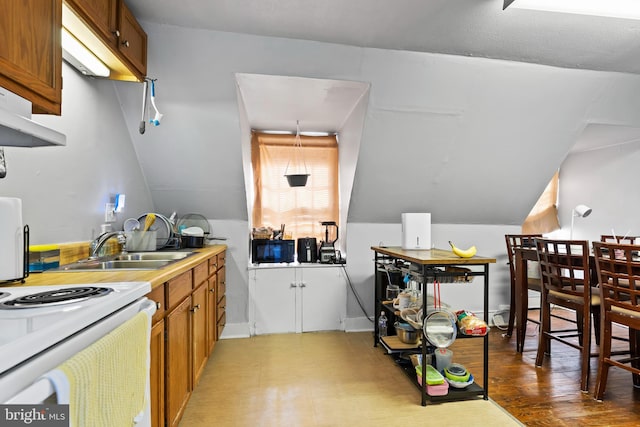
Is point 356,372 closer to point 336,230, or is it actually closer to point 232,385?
point 232,385

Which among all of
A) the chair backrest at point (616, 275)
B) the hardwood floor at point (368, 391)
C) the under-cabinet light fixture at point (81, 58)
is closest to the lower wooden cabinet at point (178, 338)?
the hardwood floor at point (368, 391)

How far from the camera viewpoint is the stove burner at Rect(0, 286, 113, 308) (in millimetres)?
837

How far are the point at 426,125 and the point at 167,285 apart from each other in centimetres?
232

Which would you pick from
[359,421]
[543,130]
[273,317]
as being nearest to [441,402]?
[359,421]

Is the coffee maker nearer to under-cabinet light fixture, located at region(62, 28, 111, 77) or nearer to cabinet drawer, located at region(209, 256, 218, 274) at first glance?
cabinet drawer, located at region(209, 256, 218, 274)

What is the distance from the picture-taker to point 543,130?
2.99 metres

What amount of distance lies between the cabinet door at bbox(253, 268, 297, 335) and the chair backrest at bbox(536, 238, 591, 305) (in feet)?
6.81

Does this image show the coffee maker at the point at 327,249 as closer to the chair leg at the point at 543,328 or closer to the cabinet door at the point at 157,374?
the chair leg at the point at 543,328

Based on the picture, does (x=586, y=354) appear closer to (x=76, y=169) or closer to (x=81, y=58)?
(x=76, y=169)

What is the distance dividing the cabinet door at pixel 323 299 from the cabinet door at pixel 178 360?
5.15 feet

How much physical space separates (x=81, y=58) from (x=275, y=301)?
2372 mm

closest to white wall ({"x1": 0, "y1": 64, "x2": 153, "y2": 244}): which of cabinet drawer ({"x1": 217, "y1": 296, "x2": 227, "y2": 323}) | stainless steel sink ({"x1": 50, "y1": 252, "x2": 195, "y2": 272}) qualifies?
stainless steel sink ({"x1": 50, "y1": 252, "x2": 195, "y2": 272})

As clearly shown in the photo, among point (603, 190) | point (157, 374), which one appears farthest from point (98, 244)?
point (603, 190)

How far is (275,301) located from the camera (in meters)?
3.24
